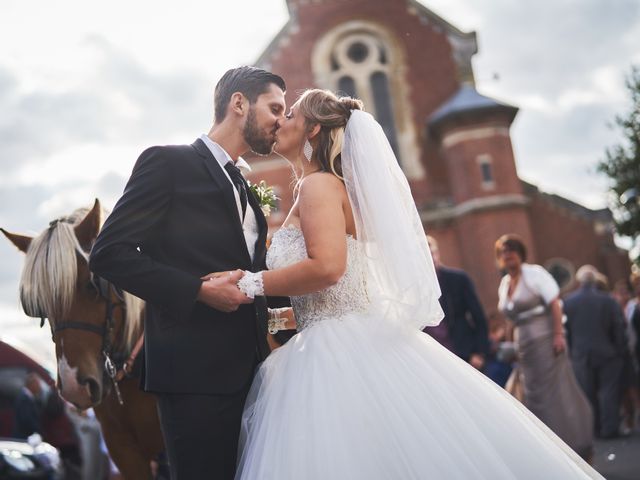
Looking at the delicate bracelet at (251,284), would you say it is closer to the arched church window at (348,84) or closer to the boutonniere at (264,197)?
the boutonniere at (264,197)

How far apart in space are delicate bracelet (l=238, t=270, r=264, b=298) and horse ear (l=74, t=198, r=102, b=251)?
147 cm

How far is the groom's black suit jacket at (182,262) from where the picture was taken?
3174 mm

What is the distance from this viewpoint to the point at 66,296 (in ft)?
13.4

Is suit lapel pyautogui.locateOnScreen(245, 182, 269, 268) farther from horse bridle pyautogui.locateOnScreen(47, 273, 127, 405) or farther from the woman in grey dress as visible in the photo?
the woman in grey dress

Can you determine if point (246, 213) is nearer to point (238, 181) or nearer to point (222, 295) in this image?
point (238, 181)

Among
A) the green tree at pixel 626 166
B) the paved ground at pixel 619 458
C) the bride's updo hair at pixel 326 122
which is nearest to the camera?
the bride's updo hair at pixel 326 122

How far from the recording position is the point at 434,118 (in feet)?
84.2

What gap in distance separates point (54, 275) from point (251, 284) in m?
1.40

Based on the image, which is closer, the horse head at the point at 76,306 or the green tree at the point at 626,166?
the horse head at the point at 76,306

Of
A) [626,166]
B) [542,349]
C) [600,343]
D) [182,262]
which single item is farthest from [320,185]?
[626,166]

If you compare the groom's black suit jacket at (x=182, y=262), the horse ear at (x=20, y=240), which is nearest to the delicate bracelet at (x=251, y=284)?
the groom's black suit jacket at (x=182, y=262)

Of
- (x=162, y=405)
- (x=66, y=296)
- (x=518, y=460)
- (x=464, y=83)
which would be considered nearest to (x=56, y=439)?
(x=66, y=296)

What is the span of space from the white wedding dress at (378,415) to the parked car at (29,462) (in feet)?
10.6

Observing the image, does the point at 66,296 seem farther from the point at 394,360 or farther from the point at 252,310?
the point at 394,360
